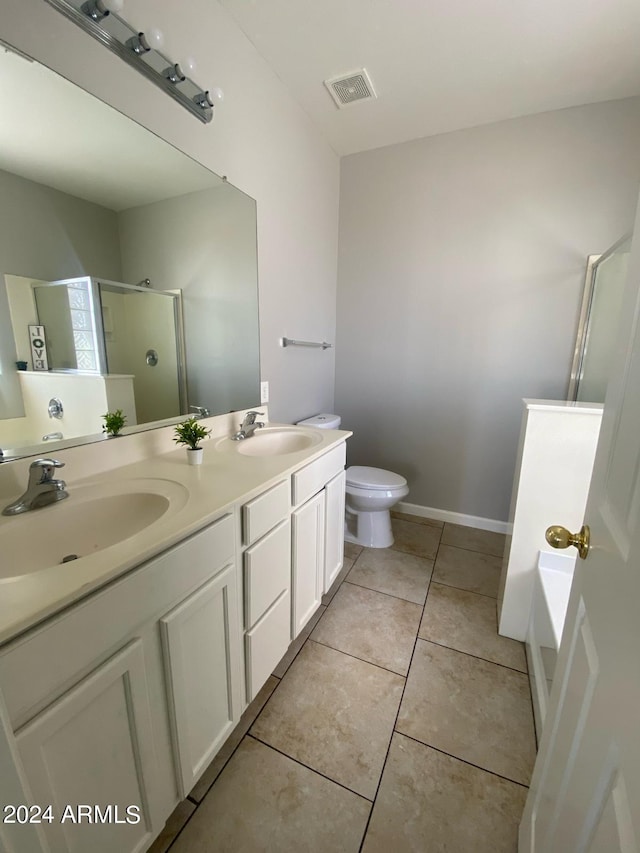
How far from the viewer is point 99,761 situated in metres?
0.68

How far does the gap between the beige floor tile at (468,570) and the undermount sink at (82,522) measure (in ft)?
5.47

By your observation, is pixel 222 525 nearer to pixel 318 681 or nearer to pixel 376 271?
pixel 318 681

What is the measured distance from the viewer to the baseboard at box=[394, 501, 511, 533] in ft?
8.34

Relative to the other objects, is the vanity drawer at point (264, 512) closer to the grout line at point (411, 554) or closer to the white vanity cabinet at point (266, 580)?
the white vanity cabinet at point (266, 580)

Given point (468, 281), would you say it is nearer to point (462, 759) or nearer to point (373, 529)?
point (373, 529)

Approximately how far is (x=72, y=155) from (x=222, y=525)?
1.18 m

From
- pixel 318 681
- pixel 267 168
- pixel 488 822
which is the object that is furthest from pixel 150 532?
pixel 267 168

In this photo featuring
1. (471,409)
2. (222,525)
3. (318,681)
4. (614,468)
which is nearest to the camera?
(614,468)

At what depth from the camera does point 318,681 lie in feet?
4.57

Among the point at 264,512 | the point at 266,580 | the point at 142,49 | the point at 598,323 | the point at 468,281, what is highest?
the point at 142,49

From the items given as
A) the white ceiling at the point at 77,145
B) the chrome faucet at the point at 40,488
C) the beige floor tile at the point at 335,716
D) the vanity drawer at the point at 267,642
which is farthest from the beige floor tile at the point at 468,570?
the white ceiling at the point at 77,145

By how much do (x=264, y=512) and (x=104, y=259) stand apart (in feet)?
3.17

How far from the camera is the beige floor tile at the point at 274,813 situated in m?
0.93

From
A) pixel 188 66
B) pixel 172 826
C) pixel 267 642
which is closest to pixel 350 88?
pixel 188 66
